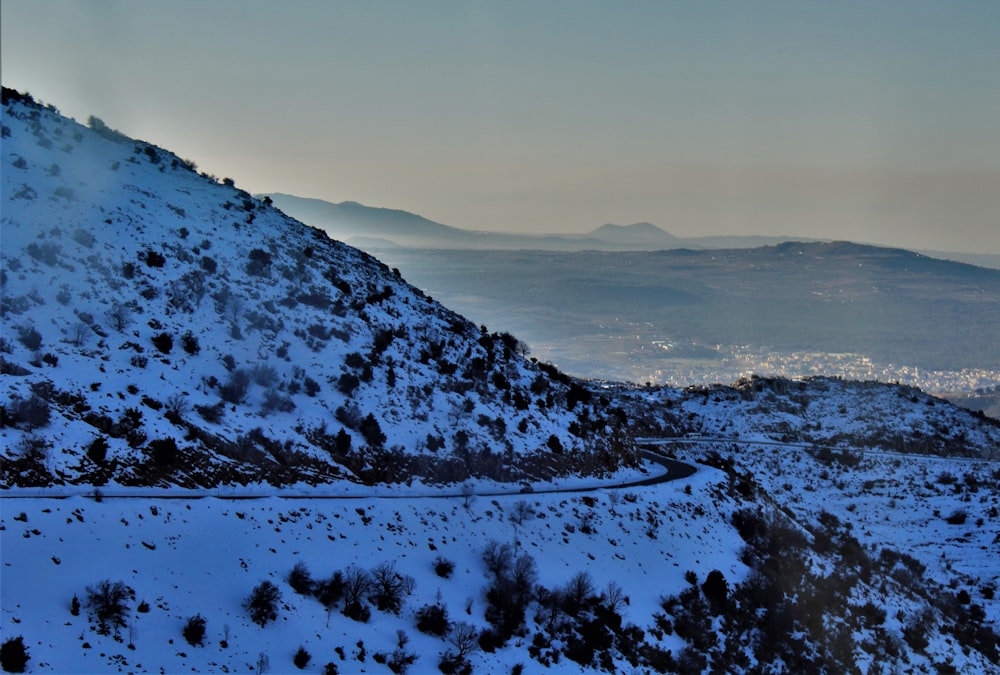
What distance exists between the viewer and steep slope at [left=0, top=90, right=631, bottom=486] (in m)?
28.6

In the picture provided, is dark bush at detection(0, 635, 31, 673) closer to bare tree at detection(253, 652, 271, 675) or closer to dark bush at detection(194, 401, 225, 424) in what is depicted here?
bare tree at detection(253, 652, 271, 675)

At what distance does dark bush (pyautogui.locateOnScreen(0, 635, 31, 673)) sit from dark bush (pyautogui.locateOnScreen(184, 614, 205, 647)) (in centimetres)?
376

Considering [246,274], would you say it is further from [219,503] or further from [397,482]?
[219,503]

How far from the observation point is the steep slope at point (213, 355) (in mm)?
28625

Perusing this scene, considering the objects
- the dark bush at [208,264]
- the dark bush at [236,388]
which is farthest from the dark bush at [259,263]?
the dark bush at [236,388]

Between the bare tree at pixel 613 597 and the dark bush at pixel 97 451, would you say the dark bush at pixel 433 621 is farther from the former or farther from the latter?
the dark bush at pixel 97 451

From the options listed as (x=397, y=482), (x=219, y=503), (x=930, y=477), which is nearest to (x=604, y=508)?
(x=397, y=482)

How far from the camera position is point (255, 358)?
38.3 m

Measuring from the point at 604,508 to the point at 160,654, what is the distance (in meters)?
20.9

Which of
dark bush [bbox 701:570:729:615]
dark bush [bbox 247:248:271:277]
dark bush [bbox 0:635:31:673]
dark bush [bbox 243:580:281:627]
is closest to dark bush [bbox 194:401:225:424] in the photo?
dark bush [bbox 243:580:281:627]

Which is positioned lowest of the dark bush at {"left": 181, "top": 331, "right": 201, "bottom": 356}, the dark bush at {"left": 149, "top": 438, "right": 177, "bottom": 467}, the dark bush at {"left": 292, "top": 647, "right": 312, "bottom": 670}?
the dark bush at {"left": 292, "top": 647, "right": 312, "bottom": 670}

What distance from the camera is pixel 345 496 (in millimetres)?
30547

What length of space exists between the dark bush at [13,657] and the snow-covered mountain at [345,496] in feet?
0.14

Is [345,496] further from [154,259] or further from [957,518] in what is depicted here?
[957,518]
